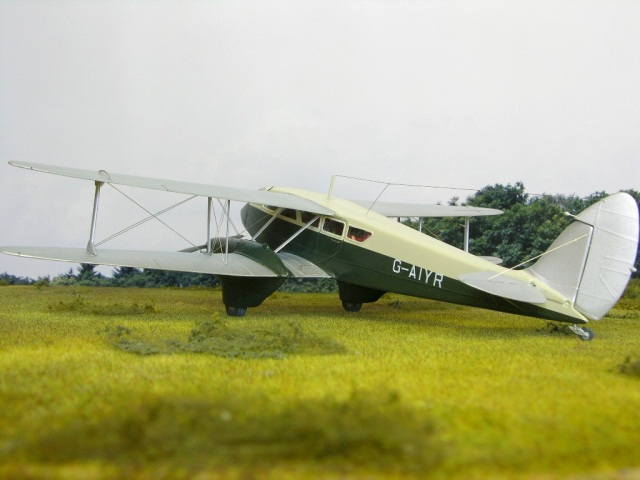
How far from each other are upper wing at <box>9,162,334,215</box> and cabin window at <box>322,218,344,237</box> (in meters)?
0.25

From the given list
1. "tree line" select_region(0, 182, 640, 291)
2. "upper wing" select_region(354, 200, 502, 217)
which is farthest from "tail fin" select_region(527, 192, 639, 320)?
"tree line" select_region(0, 182, 640, 291)

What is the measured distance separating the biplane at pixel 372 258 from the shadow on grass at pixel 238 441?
6.50 m

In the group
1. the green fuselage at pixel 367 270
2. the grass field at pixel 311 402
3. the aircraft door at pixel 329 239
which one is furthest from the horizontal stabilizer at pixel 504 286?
the aircraft door at pixel 329 239

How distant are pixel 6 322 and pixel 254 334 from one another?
5074mm

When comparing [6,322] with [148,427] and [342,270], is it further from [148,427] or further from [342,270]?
[148,427]

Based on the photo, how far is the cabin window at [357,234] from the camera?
1318cm

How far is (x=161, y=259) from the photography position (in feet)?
41.5

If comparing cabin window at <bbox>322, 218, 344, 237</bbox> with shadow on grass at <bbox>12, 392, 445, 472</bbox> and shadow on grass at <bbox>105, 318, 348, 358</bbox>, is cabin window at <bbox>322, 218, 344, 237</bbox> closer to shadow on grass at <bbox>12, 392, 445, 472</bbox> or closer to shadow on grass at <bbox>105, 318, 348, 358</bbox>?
shadow on grass at <bbox>105, 318, 348, 358</bbox>

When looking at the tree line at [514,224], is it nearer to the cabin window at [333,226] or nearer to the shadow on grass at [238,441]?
the cabin window at [333,226]

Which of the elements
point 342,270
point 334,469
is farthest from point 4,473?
point 342,270

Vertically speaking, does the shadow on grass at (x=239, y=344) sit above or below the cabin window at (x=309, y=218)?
below

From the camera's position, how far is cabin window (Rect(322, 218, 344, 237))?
44.7ft

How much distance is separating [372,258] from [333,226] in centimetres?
129

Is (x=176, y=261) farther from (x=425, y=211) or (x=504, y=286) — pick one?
(x=425, y=211)
